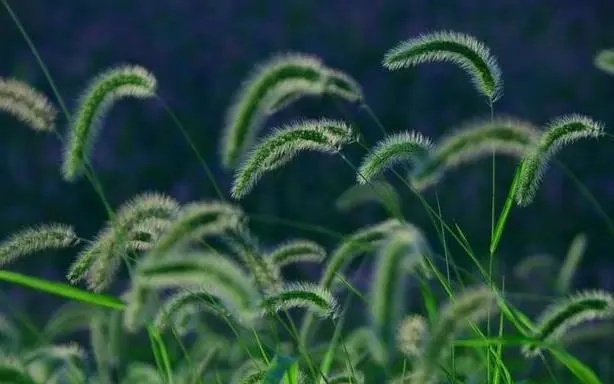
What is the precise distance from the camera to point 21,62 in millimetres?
10102

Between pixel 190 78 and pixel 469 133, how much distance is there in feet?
24.2

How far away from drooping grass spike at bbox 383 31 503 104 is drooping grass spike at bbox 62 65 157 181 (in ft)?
1.46

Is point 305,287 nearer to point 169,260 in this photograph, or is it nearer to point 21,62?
point 169,260

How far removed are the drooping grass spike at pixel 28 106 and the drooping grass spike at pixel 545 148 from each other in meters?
0.86

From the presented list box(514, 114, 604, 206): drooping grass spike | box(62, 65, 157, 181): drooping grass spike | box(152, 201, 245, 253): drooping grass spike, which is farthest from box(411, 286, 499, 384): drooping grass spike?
box(62, 65, 157, 181): drooping grass spike

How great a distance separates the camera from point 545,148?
9.15 ft

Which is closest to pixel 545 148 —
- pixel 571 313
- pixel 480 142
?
pixel 480 142

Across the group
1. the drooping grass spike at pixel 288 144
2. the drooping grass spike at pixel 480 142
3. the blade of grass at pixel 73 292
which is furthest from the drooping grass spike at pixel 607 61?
the blade of grass at pixel 73 292

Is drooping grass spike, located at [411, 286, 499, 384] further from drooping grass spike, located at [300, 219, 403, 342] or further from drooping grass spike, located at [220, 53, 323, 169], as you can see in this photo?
drooping grass spike, located at [220, 53, 323, 169]

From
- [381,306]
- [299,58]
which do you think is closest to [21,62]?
[299,58]

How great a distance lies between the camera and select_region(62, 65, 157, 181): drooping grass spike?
9.80 ft

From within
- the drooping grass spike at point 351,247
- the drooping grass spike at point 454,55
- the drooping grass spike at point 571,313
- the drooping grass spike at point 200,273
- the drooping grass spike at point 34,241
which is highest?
the drooping grass spike at point 454,55

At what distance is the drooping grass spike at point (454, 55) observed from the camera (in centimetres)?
Answer: 286

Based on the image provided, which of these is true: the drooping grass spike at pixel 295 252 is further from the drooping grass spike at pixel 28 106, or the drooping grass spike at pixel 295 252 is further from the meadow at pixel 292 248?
the drooping grass spike at pixel 28 106
